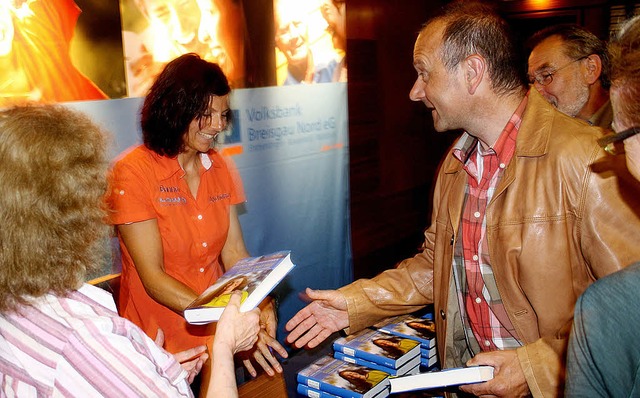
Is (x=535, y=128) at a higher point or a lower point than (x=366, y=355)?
higher

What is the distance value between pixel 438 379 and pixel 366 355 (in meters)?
0.81

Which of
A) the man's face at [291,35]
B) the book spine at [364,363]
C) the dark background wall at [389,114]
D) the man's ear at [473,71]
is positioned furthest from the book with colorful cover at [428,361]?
the dark background wall at [389,114]

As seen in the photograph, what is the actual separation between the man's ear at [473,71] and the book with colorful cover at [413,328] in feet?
3.71

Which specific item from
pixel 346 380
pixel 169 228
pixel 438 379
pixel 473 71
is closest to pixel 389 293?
pixel 346 380

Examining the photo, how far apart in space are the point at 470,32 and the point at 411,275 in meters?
1.00

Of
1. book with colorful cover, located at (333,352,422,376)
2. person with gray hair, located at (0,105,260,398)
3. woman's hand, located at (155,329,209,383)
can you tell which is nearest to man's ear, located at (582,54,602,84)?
book with colorful cover, located at (333,352,422,376)

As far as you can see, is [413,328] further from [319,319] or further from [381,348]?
[319,319]

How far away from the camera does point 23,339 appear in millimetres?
1274

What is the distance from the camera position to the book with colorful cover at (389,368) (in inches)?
94.8

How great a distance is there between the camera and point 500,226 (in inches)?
75.9

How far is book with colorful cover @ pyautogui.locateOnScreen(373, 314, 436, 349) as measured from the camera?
2.59 meters

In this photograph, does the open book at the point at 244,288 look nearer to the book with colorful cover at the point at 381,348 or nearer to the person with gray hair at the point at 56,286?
the person with gray hair at the point at 56,286

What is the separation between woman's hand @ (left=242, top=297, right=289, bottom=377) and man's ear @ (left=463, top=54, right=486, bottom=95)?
132 cm

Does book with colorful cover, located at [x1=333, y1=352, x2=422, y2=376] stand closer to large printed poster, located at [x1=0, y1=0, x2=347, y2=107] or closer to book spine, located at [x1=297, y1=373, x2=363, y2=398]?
book spine, located at [x1=297, y1=373, x2=363, y2=398]
